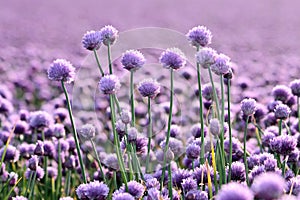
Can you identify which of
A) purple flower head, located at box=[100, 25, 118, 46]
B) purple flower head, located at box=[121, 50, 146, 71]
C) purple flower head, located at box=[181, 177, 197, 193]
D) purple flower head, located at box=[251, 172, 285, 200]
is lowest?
purple flower head, located at box=[251, 172, 285, 200]

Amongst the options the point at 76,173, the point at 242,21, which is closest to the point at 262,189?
the point at 76,173

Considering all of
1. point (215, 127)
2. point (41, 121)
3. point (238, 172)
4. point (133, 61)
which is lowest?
point (238, 172)

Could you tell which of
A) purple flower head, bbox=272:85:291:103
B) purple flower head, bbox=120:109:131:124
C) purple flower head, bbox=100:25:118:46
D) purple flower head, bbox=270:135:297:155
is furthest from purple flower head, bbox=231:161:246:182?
purple flower head, bbox=272:85:291:103

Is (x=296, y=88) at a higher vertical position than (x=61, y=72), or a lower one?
higher

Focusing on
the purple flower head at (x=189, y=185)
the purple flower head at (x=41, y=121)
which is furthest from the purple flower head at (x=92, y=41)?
the purple flower head at (x=41, y=121)

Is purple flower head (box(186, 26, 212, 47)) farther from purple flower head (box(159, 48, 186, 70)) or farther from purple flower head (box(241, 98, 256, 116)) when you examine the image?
purple flower head (box(241, 98, 256, 116))

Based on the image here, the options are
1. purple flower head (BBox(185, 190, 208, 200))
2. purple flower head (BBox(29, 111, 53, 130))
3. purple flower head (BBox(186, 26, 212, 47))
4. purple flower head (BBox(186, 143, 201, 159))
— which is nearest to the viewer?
purple flower head (BBox(185, 190, 208, 200))

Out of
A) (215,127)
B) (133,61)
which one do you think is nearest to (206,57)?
(215,127)

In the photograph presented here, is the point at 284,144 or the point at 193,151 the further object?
the point at 193,151

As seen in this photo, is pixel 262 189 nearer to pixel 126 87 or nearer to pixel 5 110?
pixel 5 110

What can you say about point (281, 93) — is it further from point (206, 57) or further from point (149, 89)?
point (206, 57)

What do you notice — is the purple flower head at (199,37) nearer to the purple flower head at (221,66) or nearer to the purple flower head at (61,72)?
the purple flower head at (221,66)

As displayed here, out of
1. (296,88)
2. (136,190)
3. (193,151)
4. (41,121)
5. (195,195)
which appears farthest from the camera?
(41,121)
